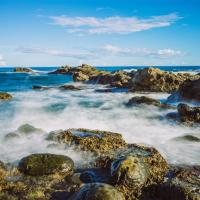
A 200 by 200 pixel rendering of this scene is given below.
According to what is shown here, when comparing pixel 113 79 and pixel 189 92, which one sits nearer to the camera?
pixel 189 92

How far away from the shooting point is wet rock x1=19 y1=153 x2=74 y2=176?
8281mm

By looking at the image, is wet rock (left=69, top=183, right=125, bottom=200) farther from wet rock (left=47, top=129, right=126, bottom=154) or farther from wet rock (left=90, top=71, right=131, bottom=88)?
wet rock (left=90, top=71, right=131, bottom=88)

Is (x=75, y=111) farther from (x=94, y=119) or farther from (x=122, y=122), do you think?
(x=122, y=122)

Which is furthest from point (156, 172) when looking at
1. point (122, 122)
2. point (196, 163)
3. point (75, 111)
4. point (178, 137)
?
point (75, 111)

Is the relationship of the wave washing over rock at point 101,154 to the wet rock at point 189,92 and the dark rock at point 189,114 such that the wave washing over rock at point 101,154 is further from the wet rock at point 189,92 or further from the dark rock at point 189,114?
the wet rock at point 189,92

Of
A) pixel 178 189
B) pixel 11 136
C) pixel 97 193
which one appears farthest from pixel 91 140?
pixel 97 193

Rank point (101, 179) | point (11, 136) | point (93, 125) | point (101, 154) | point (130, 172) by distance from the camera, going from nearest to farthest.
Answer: point (130, 172) → point (101, 179) → point (101, 154) → point (11, 136) → point (93, 125)

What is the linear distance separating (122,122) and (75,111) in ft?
15.1

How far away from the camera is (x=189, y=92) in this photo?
74.9ft

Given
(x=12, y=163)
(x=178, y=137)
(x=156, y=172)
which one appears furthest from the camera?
(x=178, y=137)

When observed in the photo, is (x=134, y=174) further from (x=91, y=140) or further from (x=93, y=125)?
(x=93, y=125)

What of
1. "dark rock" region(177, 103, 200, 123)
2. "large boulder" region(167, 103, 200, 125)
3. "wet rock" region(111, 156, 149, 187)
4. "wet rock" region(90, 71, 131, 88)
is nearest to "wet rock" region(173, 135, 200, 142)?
"large boulder" region(167, 103, 200, 125)

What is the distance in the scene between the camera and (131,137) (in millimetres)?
13008

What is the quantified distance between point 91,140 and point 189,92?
13.8 metres
